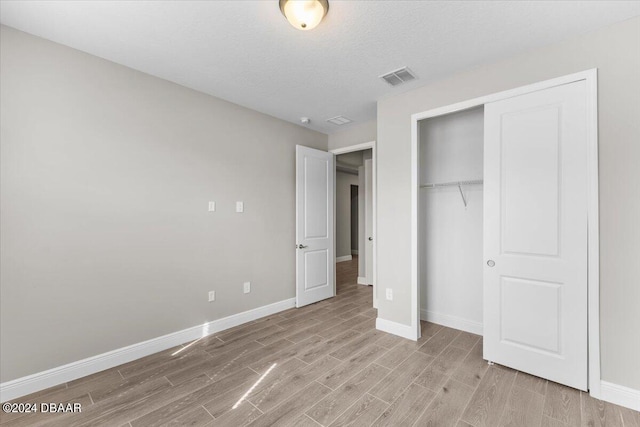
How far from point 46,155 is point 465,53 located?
3.54m

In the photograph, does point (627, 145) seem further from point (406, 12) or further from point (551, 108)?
point (406, 12)

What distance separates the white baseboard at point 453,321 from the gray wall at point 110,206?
2.24 m

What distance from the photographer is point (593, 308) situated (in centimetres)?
204

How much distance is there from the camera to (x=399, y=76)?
8.99 ft

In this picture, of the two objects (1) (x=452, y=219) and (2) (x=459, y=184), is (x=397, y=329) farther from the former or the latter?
(2) (x=459, y=184)

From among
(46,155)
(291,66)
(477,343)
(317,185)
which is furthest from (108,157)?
(477,343)

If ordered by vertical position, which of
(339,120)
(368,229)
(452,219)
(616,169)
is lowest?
(368,229)

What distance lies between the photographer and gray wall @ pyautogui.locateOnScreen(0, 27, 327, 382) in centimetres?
208

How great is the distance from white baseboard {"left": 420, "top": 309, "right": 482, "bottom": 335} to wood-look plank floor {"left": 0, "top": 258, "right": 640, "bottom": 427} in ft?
0.37

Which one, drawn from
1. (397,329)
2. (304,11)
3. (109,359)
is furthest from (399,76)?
(109,359)

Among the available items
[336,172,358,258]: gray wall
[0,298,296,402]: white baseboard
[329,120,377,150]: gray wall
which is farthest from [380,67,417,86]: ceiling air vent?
[336,172,358,258]: gray wall

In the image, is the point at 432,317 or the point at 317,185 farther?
Result: the point at 317,185

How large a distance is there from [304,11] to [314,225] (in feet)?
9.51

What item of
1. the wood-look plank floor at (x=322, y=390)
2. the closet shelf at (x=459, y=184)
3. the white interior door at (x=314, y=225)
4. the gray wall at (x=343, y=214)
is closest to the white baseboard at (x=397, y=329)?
the wood-look plank floor at (x=322, y=390)
